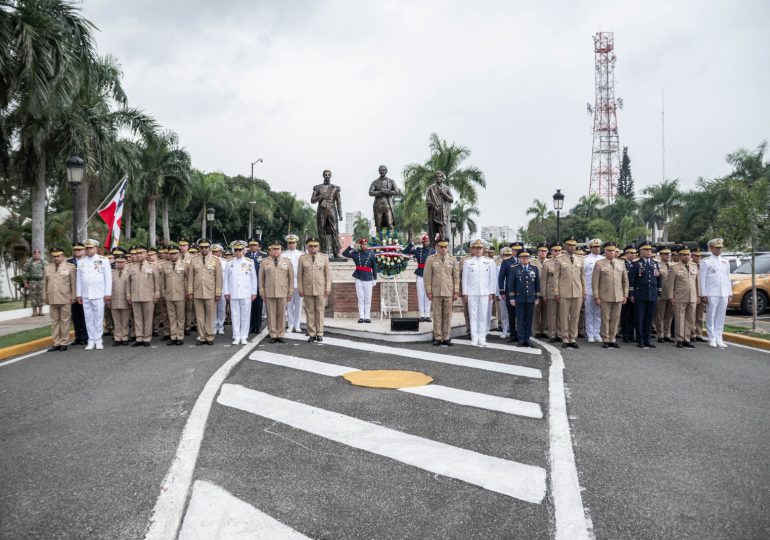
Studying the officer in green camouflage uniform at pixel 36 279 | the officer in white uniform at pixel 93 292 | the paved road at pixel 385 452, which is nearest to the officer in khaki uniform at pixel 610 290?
the paved road at pixel 385 452

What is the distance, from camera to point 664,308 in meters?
10.7

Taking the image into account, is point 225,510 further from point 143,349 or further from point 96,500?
point 143,349

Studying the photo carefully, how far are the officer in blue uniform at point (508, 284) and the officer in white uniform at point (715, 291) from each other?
134 inches

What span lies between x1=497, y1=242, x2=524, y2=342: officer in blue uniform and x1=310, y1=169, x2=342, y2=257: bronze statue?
5540 millimetres

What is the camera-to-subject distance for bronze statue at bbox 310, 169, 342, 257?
14633mm

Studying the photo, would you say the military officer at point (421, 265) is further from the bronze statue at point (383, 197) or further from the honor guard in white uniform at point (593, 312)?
the honor guard in white uniform at point (593, 312)

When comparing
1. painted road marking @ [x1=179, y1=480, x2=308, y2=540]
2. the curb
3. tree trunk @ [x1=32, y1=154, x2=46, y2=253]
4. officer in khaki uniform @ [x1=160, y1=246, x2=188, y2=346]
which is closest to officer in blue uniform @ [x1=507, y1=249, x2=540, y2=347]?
officer in khaki uniform @ [x1=160, y1=246, x2=188, y2=346]

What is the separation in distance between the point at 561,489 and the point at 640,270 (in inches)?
289

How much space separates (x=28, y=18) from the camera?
13.8 metres

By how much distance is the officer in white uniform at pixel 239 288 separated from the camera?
10.3 m

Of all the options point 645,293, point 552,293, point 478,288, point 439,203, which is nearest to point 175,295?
point 478,288

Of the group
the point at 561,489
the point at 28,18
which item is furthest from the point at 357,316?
the point at 28,18

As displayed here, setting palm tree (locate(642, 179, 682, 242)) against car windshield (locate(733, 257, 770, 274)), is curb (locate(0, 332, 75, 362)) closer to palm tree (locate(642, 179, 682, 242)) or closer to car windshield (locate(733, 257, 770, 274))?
car windshield (locate(733, 257, 770, 274))

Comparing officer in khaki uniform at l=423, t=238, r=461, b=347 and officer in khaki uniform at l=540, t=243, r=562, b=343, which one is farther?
officer in khaki uniform at l=540, t=243, r=562, b=343
